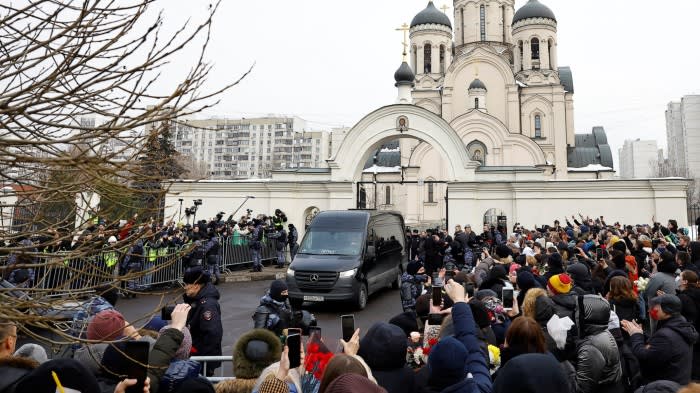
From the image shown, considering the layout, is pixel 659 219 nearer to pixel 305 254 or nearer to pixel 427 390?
pixel 305 254

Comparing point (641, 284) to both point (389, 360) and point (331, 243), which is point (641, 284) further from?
point (331, 243)

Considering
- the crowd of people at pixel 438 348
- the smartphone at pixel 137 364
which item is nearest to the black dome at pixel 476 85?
the crowd of people at pixel 438 348

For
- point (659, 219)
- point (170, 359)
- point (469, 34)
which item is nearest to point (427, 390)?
point (170, 359)

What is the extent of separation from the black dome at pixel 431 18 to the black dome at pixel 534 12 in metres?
6.59

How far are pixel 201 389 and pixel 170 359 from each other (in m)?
0.51

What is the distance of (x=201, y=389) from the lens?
2736 mm

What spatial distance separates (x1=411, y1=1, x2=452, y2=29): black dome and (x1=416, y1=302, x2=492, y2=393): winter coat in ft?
151

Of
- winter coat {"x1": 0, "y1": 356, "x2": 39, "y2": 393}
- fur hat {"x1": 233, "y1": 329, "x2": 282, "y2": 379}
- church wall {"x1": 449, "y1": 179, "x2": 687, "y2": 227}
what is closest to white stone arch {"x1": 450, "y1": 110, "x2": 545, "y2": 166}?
church wall {"x1": 449, "y1": 179, "x2": 687, "y2": 227}

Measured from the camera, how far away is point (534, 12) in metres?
42.6

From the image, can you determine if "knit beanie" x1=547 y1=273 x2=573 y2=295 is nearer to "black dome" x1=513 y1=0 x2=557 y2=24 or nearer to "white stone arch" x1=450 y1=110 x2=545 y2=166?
"white stone arch" x1=450 y1=110 x2=545 y2=166

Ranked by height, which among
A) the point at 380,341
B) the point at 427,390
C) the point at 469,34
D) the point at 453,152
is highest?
the point at 469,34

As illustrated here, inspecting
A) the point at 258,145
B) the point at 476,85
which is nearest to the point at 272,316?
the point at 476,85

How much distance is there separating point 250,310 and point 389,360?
8744 mm

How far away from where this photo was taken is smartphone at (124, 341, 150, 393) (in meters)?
2.20
